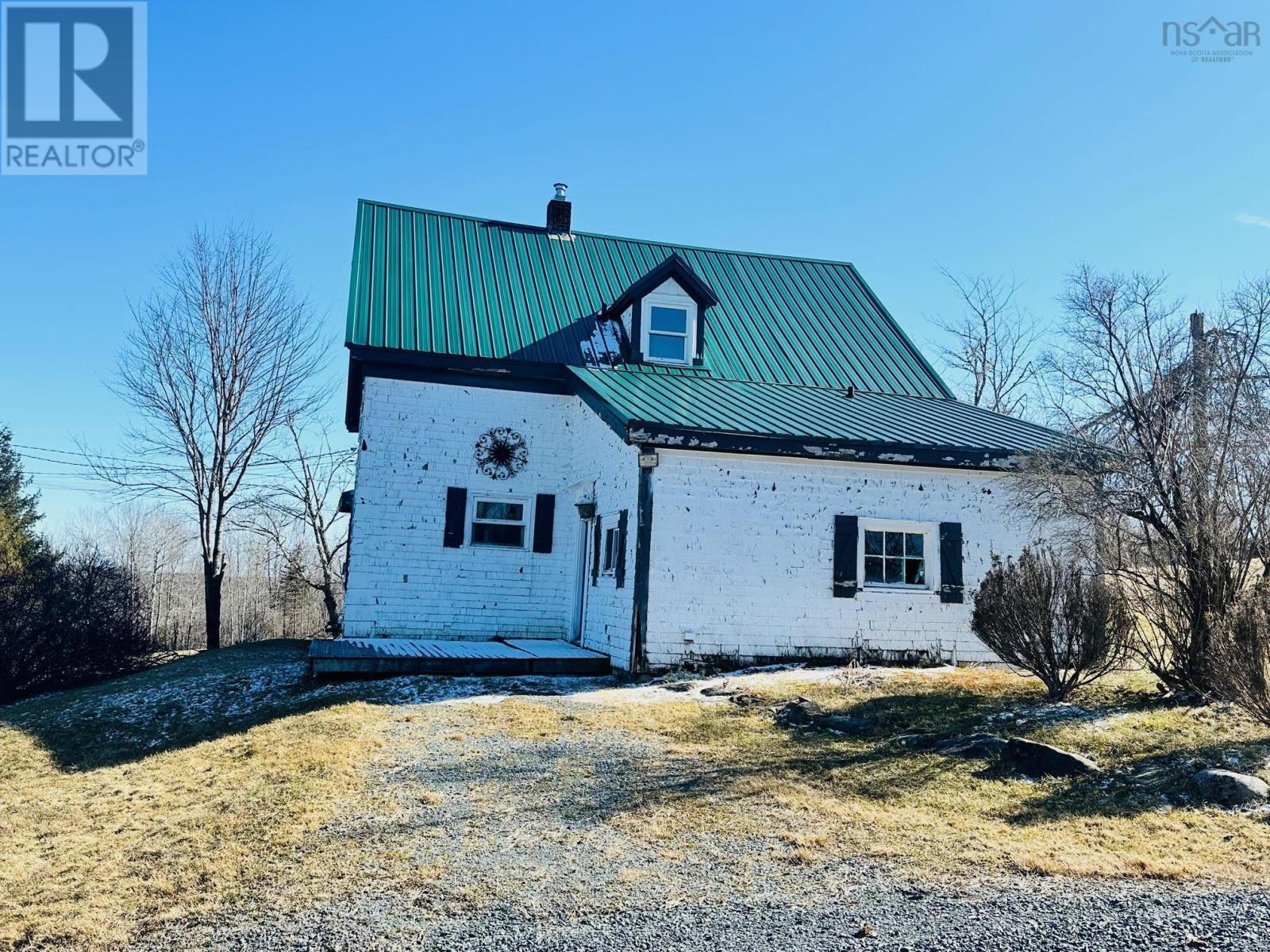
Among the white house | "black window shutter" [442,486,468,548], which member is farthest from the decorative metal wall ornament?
"black window shutter" [442,486,468,548]

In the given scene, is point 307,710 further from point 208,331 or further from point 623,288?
point 208,331

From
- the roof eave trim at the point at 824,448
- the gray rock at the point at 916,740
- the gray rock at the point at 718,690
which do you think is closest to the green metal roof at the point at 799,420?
the roof eave trim at the point at 824,448

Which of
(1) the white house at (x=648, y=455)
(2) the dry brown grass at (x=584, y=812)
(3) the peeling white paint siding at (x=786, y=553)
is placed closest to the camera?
(2) the dry brown grass at (x=584, y=812)

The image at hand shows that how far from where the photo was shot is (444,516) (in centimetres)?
1468

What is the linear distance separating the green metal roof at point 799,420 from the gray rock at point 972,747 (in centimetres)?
504

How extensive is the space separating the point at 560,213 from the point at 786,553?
34.0 feet

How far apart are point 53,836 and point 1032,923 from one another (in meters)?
6.30

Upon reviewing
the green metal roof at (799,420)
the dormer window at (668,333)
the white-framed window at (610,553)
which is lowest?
the white-framed window at (610,553)

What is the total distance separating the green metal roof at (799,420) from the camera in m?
11.8

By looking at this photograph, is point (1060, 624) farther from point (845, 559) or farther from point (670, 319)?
point (670, 319)

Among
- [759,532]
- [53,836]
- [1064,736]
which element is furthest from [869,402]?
[53,836]

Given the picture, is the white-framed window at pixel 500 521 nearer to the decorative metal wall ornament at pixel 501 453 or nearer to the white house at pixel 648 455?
the white house at pixel 648 455

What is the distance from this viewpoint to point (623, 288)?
18.0 metres

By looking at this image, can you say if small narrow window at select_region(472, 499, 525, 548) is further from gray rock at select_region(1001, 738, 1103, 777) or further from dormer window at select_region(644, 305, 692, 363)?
gray rock at select_region(1001, 738, 1103, 777)
